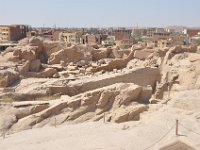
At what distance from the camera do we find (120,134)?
1051 cm

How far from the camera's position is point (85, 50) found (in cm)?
3098

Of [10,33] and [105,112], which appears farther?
[10,33]

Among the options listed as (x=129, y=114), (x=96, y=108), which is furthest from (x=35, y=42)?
(x=129, y=114)

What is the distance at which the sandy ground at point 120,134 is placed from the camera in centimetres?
967

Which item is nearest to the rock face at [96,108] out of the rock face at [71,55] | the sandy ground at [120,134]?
the sandy ground at [120,134]

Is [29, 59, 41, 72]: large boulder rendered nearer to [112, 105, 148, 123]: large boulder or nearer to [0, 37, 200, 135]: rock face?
[0, 37, 200, 135]: rock face

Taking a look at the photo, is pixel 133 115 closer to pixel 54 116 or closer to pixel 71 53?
pixel 54 116

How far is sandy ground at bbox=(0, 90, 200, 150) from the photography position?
381 inches

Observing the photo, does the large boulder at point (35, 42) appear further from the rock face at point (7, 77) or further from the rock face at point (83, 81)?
the rock face at point (7, 77)

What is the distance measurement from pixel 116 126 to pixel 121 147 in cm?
210

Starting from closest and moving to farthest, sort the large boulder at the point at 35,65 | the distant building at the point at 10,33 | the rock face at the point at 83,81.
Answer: the rock face at the point at 83,81, the large boulder at the point at 35,65, the distant building at the point at 10,33

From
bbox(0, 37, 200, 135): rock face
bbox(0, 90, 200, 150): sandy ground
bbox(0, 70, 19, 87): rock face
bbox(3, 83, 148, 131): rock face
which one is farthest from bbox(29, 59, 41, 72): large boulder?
bbox(0, 90, 200, 150): sandy ground

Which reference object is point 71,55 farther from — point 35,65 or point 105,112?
point 105,112

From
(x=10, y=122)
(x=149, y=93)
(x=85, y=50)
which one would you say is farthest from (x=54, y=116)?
(x=85, y=50)
